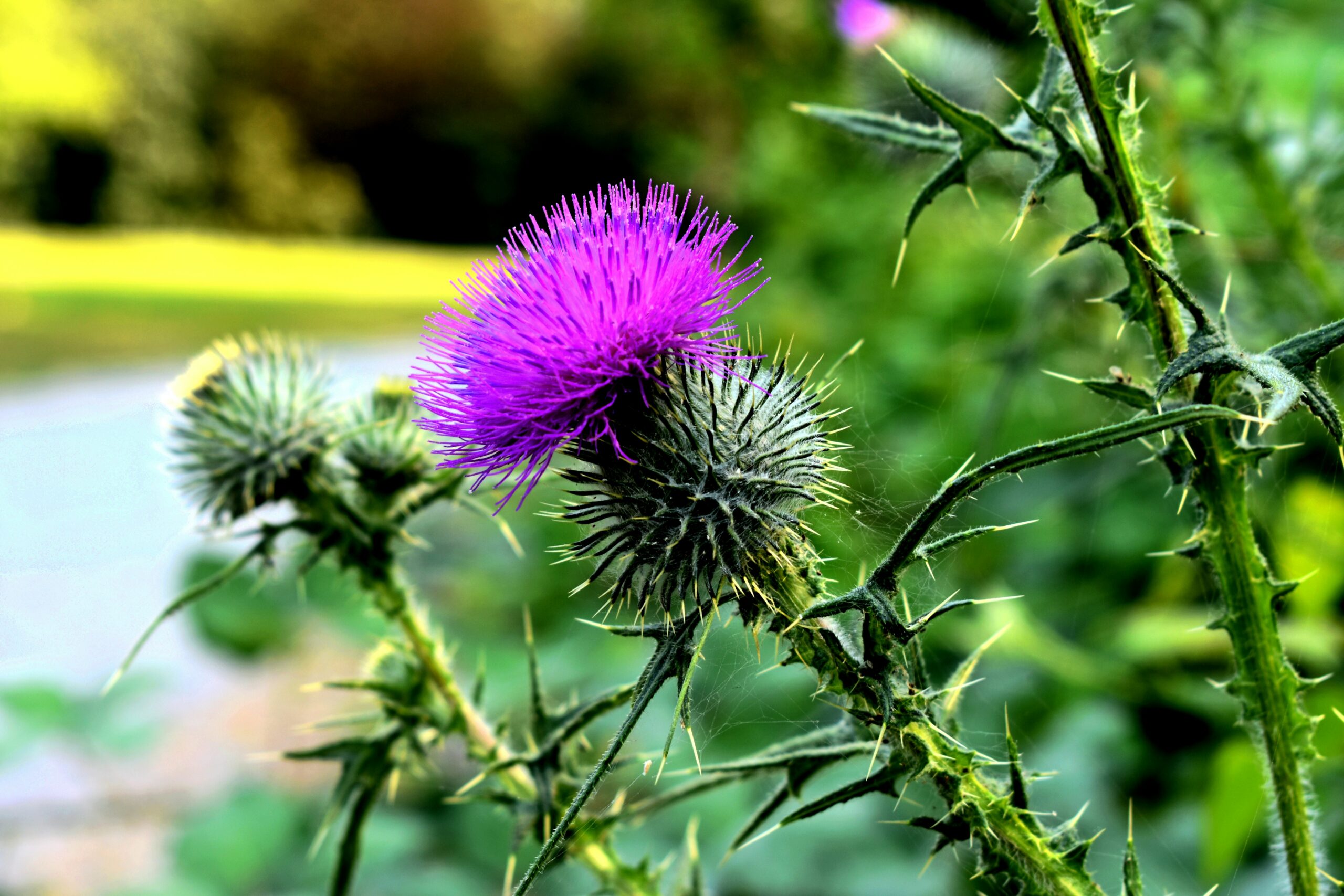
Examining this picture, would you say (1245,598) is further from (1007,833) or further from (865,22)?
(865,22)

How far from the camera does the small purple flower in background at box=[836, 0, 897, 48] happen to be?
13.1 ft

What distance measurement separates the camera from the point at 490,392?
1.13m

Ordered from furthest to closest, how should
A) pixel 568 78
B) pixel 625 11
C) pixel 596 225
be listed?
pixel 568 78, pixel 625 11, pixel 596 225

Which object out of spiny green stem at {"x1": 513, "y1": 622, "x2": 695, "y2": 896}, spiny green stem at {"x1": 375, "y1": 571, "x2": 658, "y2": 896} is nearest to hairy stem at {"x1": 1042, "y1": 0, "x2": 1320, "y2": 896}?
spiny green stem at {"x1": 513, "y1": 622, "x2": 695, "y2": 896}

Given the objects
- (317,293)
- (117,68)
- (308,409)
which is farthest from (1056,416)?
(117,68)

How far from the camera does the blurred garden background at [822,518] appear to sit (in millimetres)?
2371

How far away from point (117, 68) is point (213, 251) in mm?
2560

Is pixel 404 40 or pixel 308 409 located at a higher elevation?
pixel 404 40

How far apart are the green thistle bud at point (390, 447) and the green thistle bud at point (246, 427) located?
0.08 metres

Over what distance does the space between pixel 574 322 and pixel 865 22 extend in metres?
3.56

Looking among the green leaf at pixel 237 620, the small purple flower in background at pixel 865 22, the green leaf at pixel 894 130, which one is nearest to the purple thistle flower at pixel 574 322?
the green leaf at pixel 894 130

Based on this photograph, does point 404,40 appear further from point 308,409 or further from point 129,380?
point 308,409

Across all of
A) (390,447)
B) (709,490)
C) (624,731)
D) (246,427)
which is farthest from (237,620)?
(624,731)

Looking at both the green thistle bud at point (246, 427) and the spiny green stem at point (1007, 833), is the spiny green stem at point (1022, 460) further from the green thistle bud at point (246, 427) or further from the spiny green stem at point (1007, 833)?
the green thistle bud at point (246, 427)
